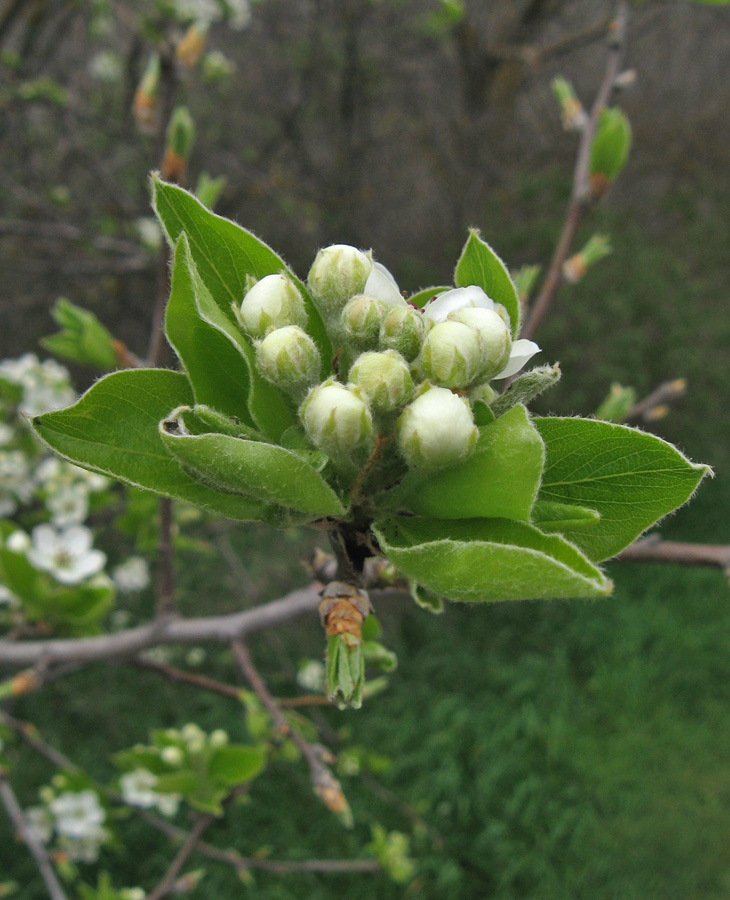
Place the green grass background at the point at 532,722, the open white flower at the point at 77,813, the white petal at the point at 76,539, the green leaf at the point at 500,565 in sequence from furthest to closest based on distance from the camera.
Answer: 1. the green grass background at the point at 532,722
2. the open white flower at the point at 77,813
3. the white petal at the point at 76,539
4. the green leaf at the point at 500,565

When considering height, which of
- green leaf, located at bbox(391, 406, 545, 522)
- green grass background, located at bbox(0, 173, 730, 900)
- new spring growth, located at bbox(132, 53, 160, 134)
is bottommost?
green grass background, located at bbox(0, 173, 730, 900)

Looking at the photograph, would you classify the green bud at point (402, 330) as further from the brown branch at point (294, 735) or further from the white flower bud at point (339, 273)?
the brown branch at point (294, 735)

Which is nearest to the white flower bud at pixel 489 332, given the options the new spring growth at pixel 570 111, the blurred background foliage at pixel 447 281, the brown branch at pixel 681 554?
the brown branch at pixel 681 554

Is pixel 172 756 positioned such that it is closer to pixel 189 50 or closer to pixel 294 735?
pixel 294 735

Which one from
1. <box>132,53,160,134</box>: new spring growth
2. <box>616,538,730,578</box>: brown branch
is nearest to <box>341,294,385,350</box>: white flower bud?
<box>616,538,730,578</box>: brown branch

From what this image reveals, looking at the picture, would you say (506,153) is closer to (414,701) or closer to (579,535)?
(414,701)

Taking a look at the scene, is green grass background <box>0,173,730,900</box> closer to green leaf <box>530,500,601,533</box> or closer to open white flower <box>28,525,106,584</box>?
open white flower <box>28,525,106,584</box>

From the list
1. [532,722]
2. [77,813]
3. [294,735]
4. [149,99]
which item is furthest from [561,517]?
[532,722]

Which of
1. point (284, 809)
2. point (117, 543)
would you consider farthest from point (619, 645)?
point (117, 543)
